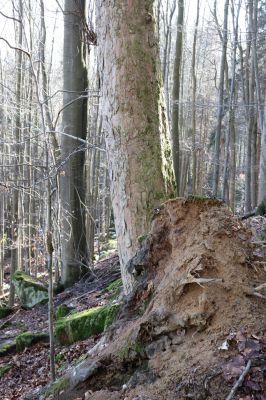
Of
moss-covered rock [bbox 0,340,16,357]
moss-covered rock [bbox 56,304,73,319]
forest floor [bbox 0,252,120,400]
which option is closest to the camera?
forest floor [bbox 0,252,120,400]

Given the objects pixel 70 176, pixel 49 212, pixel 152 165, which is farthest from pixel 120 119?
pixel 70 176

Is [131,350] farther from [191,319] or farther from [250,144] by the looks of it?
[250,144]

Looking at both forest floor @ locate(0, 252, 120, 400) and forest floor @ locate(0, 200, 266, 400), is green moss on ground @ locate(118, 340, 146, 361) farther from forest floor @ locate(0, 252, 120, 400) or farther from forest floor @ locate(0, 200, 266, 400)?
forest floor @ locate(0, 252, 120, 400)

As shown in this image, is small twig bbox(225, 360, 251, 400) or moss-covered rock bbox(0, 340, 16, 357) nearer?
small twig bbox(225, 360, 251, 400)

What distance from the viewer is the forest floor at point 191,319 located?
196 cm

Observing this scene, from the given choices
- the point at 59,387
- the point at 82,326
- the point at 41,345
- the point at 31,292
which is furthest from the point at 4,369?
the point at 31,292

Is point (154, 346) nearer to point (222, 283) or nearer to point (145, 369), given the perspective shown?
point (145, 369)

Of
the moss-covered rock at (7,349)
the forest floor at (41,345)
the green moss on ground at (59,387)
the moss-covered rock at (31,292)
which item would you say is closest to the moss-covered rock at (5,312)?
the forest floor at (41,345)

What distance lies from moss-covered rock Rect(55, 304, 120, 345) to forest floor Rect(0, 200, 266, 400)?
309 centimetres

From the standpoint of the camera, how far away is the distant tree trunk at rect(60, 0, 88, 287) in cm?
1034

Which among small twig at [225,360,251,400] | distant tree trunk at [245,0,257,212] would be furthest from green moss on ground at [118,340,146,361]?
distant tree trunk at [245,0,257,212]

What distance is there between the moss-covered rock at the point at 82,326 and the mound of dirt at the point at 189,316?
307 cm

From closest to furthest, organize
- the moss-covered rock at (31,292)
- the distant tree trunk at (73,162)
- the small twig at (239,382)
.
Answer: the small twig at (239,382), the distant tree trunk at (73,162), the moss-covered rock at (31,292)

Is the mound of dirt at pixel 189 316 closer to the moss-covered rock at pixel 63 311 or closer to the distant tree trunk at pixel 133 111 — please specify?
the distant tree trunk at pixel 133 111
